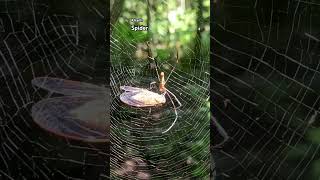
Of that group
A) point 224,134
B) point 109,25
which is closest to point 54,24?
point 109,25

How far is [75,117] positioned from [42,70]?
0.44 metres

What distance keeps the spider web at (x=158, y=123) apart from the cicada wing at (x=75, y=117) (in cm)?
9

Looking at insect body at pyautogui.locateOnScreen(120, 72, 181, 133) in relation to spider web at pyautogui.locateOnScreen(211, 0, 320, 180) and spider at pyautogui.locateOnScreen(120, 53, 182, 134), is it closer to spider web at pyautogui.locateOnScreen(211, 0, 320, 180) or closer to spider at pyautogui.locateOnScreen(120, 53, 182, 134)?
spider at pyautogui.locateOnScreen(120, 53, 182, 134)

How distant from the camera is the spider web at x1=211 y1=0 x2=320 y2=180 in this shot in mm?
3031

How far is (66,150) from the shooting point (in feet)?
10.6

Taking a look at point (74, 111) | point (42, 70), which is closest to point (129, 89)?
point (74, 111)

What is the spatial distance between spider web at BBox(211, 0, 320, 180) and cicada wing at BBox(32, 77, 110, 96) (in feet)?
2.89

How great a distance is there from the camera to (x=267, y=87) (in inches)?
121

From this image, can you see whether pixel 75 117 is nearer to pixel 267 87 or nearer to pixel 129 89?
pixel 129 89

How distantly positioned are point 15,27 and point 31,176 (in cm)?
117

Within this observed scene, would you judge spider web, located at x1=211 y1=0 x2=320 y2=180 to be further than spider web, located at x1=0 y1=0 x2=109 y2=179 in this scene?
No

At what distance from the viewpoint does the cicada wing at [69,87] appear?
315 centimetres

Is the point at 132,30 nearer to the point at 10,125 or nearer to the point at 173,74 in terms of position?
the point at 173,74

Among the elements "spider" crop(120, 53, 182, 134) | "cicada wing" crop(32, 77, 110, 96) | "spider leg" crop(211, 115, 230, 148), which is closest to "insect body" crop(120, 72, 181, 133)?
"spider" crop(120, 53, 182, 134)
